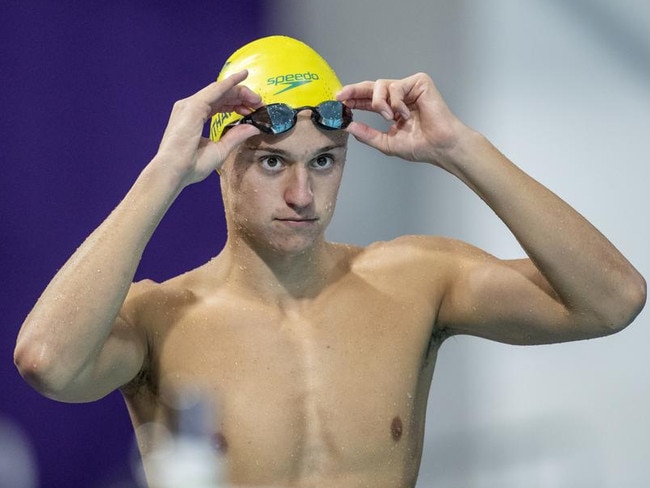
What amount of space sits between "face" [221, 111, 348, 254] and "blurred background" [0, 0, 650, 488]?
0.74m

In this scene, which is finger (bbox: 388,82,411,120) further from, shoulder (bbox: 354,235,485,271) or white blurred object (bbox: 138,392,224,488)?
white blurred object (bbox: 138,392,224,488)

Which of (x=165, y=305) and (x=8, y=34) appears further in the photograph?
(x=8, y=34)

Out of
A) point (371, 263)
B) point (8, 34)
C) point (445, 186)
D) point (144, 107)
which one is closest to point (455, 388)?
point (445, 186)

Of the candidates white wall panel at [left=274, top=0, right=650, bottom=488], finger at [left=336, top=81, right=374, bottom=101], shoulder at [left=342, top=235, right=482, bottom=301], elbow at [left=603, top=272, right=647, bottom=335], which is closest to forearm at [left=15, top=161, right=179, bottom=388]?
finger at [left=336, top=81, right=374, bottom=101]

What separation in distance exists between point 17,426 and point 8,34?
85 cm

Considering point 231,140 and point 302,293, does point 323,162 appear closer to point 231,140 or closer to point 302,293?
point 231,140

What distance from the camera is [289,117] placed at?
5.75 ft

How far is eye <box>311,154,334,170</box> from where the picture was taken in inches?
70.4

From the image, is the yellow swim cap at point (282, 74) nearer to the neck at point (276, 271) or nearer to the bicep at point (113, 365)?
the neck at point (276, 271)

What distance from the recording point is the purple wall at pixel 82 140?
2367 millimetres

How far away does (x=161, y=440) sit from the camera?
185 centimetres

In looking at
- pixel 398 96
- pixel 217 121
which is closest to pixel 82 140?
pixel 217 121

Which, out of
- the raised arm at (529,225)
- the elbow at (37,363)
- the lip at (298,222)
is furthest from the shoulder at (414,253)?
the elbow at (37,363)

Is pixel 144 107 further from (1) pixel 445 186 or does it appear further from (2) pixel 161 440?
(2) pixel 161 440
